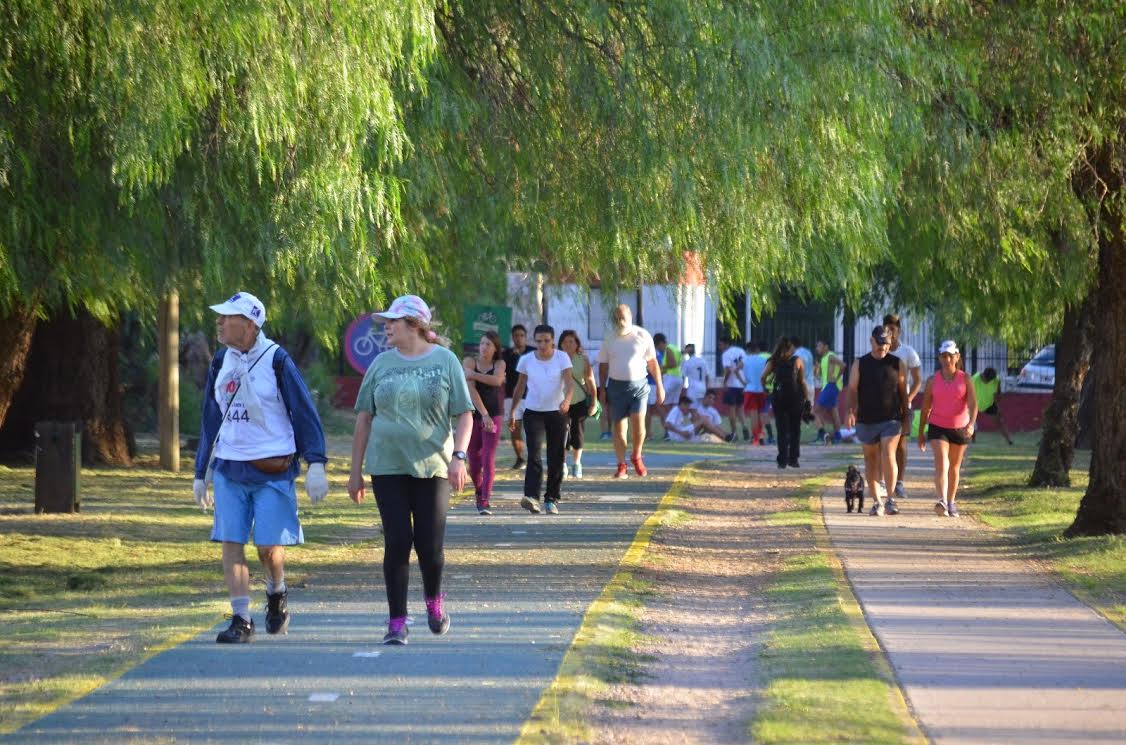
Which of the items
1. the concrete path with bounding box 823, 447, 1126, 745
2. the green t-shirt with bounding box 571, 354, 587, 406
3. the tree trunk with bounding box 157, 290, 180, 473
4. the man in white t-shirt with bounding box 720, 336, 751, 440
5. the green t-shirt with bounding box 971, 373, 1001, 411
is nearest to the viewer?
the concrete path with bounding box 823, 447, 1126, 745

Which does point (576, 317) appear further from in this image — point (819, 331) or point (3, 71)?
point (3, 71)

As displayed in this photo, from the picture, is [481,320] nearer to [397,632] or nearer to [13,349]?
[13,349]

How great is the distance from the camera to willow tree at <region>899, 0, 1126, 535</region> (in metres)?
12.9

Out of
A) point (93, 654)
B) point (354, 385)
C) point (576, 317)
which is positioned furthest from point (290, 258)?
point (576, 317)

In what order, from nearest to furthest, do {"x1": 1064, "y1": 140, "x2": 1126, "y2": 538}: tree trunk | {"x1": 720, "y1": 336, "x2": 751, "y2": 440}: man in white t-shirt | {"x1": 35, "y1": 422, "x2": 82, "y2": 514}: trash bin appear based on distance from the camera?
{"x1": 1064, "y1": 140, "x2": 1126, "y2": 538}: tree trunk
{"x1": 35, "y1": 422, "x2": 82, "y2": 514}: trash bin
{"x1": 720, "y1": 336, "x2": 751, "y2": 440}: man in white t-shirt

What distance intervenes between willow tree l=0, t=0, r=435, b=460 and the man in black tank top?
622 centimetres

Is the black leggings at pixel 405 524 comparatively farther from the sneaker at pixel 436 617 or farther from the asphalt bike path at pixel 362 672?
the asphalt bike path at pixel 362 672

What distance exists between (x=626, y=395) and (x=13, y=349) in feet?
20.4

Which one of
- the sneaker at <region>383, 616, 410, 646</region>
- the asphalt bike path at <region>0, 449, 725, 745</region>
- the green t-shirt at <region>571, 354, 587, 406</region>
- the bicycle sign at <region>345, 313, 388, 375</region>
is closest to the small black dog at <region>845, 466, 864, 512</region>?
the green t-shirt at <region>571, 354, 587, 406</region>

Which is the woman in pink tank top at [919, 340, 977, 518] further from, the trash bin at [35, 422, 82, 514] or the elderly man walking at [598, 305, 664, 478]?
the trash bin at [35, 422, 82, 514]

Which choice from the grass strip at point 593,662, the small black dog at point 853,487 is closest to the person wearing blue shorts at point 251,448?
the grass strip at point 593,662

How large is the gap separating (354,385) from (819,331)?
1186 cm

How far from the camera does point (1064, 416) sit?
18219mm

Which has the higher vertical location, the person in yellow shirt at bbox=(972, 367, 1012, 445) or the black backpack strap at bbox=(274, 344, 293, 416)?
the black backpack strap at bbox=(274, 344, 293, 416)
